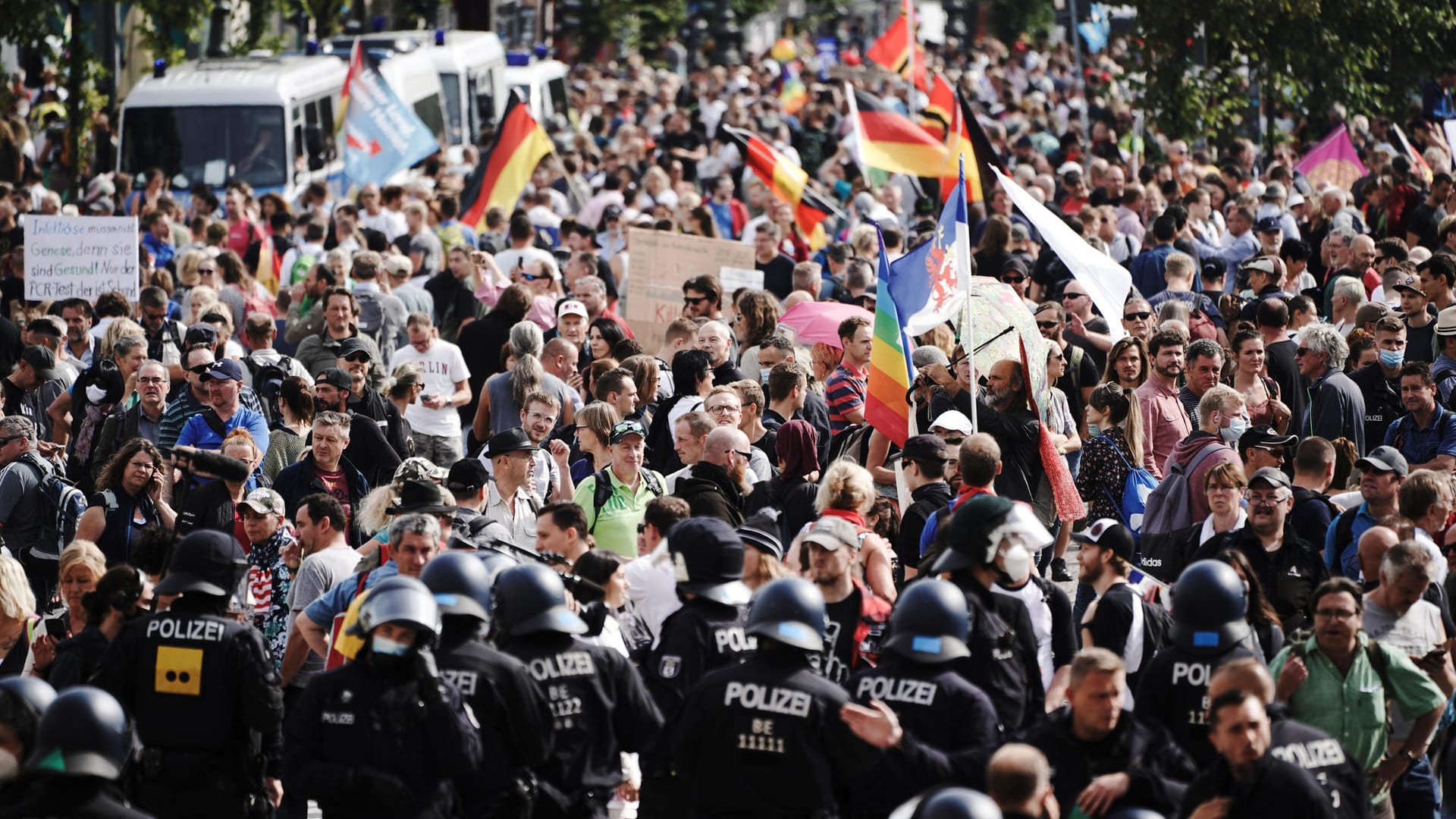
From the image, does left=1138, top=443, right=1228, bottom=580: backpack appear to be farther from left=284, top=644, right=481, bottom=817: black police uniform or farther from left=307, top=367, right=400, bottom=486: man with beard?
left=284, top=644, right=481, bottom=817: black police uniform

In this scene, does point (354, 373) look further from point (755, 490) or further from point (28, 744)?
point (28, 744)

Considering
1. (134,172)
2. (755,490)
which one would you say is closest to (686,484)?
(755,490)

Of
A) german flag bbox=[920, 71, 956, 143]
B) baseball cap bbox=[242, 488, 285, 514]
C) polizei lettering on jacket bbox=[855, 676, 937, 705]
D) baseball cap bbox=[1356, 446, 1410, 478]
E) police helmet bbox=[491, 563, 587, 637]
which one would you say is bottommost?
german flag bbox=[920, 71, 956, 143]

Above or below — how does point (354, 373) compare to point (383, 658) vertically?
below

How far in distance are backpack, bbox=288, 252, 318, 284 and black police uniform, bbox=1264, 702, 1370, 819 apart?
11427 millimetres

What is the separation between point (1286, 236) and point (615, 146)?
464 inches

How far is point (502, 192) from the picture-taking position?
62.7 ft

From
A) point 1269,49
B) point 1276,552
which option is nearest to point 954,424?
point 1276,552

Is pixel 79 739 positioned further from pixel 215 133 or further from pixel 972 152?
pixel 215 133

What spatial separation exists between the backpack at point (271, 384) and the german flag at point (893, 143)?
7749 mm

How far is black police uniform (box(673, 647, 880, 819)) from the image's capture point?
19.6 feet

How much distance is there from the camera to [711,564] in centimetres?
668

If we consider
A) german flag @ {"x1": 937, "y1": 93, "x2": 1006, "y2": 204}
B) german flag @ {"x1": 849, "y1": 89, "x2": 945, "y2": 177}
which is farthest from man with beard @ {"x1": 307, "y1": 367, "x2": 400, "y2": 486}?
german flag @ {"x1": 849, "y1": 89, "x2": 945, "y2": 177}

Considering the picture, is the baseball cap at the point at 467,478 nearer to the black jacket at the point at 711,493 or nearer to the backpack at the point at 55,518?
the black jacket at the point at 711,493
